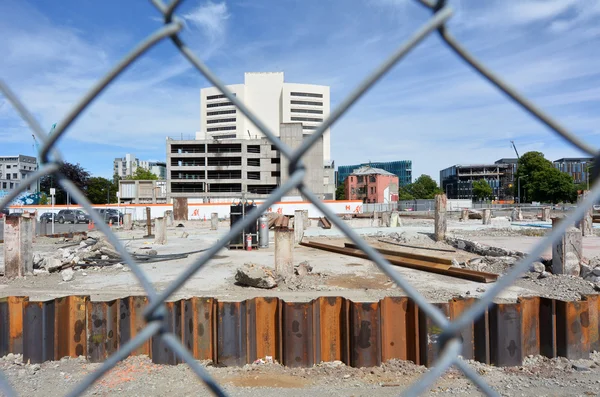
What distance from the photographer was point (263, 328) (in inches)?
192

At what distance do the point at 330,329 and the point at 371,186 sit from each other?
8502cm

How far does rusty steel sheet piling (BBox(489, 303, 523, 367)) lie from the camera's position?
15.1 feet

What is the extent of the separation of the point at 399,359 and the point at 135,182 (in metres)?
65.8

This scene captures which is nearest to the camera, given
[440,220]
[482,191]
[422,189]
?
[440,220]

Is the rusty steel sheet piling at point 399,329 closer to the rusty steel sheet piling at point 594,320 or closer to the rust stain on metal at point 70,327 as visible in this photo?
the rusty steel sheet piling at point 594,320

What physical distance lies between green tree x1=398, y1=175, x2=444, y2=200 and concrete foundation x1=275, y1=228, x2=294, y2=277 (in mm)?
88314

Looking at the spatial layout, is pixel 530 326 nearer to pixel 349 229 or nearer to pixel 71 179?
pixel 349 229

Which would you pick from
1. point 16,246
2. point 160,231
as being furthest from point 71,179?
point 16,246

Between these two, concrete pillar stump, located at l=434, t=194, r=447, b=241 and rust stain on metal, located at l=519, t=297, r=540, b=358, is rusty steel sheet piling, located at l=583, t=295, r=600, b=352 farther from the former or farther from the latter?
concrete pillar stump, located at l=434, t=194, r=447, b=241

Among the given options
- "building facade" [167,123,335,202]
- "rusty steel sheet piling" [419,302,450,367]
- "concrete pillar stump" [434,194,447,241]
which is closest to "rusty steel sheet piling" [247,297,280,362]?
"rusty steel sheet piling" [419,302,450,367]

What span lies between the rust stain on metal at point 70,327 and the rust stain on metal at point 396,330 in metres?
3.82

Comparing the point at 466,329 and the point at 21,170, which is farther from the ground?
the point at 21,170

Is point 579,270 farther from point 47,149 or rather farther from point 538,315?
point 47,149

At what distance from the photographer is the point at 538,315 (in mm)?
4789
